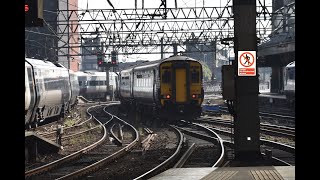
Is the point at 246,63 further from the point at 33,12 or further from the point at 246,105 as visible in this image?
the point at 33,12

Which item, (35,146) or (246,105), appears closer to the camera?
(246,105)

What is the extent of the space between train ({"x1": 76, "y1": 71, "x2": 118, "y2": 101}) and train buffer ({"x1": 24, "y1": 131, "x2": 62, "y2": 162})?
4226cm

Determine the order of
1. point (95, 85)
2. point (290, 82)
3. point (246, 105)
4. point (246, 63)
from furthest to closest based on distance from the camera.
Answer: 1. point (95, 85)
2. point (290, 82)
3. point (246, 105)
4. point (246, 63)

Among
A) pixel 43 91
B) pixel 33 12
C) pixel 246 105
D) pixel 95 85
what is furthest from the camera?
pixel 95 85

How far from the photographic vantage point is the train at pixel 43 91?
17875 mm

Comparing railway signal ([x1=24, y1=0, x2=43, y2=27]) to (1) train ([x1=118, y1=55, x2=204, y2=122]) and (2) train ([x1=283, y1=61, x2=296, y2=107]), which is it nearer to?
(1) train ([x1=118, y1=55, x2=204, y2=122])

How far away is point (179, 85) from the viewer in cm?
Result: 2416

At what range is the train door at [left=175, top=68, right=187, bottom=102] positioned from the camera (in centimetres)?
2412

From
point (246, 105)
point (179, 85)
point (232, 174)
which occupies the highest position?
point (179, 85)

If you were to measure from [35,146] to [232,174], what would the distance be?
5.79m

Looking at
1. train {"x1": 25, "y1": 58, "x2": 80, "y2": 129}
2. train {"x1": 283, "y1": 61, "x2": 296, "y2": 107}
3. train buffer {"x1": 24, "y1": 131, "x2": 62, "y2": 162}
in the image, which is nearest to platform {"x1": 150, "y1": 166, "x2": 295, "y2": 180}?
train buffer {"x1": 24, "y1": 131, "x2": 62, "y2": 162}

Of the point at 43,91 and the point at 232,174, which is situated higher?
the point at 43,91

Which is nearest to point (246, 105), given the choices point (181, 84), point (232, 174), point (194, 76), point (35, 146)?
point (232, 174)

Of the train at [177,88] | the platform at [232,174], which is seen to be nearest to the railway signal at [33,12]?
the platform at [232,174]
